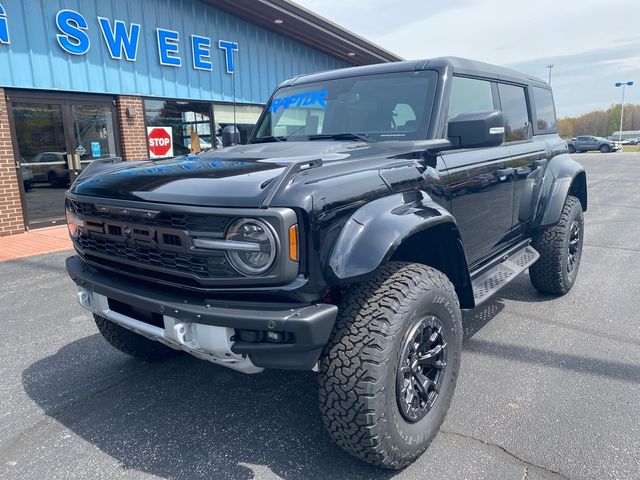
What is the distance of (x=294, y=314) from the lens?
1.88m

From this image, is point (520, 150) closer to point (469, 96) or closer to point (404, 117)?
point (469, 96)

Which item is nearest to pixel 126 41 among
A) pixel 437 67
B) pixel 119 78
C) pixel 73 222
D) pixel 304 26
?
pixel 119 78

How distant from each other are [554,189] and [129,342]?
355cm

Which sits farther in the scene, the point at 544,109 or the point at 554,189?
the point at 544,109

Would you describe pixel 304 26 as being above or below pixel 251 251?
above

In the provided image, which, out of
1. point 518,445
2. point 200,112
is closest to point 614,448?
point 518,445

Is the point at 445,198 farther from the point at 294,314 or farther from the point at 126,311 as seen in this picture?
the point at 126,311

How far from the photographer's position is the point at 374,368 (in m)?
1.99

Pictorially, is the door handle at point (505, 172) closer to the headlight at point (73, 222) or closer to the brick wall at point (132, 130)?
the headlight at point (73, 222)

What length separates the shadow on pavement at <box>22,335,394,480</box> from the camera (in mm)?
2289

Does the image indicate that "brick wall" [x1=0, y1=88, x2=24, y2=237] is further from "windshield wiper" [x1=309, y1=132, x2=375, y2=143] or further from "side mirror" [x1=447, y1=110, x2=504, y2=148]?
"side mirror" [x1=447, y1=110, x2=504, y2=148]

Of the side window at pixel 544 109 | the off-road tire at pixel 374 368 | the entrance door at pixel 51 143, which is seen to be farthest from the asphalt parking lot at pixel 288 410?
the entrance door at pixel 51 143

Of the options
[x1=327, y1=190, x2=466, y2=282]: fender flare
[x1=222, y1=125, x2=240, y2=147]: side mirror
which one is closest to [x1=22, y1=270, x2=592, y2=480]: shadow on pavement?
[x1=327, y1=190, x2=466, y2=282]: fender flare

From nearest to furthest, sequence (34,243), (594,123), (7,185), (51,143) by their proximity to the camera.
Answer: (34,243)
(7,185)
(51,143)
(594,123)
